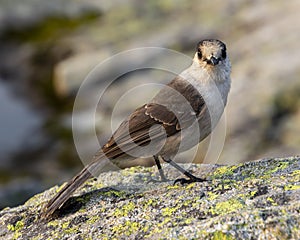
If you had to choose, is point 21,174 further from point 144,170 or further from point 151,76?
point 144,170

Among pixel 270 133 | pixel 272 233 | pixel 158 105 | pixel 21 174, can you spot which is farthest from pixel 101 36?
pixel 272 233

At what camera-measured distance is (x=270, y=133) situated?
15.0 m

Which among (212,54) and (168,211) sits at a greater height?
(212,54)

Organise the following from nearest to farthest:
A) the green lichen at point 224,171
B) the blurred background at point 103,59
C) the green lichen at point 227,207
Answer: the green lichen at point 227,207
the green lichen at point 224,171
the blurred background at point 103,59

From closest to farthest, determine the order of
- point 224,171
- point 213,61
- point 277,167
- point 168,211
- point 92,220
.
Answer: point 168,211, point 92,220, point 277,167, point 224,171, point 213,61

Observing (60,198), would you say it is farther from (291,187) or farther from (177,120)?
(291,187)

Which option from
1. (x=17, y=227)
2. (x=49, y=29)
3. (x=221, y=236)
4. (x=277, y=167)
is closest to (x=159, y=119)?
(x=277, y=167)

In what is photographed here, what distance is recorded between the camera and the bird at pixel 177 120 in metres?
7.46

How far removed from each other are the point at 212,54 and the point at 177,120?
3.22ft

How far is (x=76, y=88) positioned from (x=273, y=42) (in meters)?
7.18

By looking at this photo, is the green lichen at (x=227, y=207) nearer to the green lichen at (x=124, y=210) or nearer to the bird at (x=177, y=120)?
the green lichen at (x=124, y=210)

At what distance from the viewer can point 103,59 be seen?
23.5 m

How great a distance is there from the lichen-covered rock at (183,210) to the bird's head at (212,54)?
134 centimetres

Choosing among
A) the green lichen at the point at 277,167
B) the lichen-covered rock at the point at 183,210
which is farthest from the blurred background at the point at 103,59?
the green lichen at the point at 277,167
